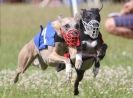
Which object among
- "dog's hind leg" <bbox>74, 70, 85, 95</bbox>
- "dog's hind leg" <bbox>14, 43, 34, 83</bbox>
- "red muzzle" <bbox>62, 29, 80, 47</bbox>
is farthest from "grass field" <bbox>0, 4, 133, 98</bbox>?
"red muzzle" <bbox>62, 29, 80, 47</bbox>

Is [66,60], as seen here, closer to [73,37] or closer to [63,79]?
[73,37]

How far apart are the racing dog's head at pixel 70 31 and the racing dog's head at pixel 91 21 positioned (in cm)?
13

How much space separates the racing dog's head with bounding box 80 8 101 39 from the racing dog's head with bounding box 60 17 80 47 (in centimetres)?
13

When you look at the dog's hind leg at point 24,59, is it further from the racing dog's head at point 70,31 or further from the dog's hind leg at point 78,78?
the racing dog's head at point 70,31

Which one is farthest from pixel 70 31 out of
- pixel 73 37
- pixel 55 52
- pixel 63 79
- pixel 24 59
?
pixel 63 79

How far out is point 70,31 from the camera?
340 inches

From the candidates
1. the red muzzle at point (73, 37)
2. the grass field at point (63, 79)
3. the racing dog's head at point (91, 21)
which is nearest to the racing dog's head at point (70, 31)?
the red muzzle at point (73, 37)

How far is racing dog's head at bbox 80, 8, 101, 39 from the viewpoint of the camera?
27.7 feet

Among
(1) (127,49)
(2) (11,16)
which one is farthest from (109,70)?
(2) (11,16)

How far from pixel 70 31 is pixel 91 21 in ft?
1.09

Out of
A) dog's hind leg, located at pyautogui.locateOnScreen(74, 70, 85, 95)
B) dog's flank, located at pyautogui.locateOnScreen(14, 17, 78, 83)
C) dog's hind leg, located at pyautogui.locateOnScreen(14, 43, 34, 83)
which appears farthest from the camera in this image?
dog's hind leg, located at pyautogui.locateOnScreen(14, 43, 34, 83)

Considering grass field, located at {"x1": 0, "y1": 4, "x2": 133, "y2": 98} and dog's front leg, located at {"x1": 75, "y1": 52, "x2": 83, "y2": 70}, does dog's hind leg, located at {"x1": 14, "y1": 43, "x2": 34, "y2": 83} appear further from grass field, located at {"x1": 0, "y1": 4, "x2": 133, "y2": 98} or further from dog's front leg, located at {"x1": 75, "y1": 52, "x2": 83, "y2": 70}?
dog's front leg, located at {"x1": 75, "y1": 52, "x2": 83, "y2": 70}

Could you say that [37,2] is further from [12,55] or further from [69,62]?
[69,62]

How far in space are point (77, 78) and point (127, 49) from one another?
924cm
